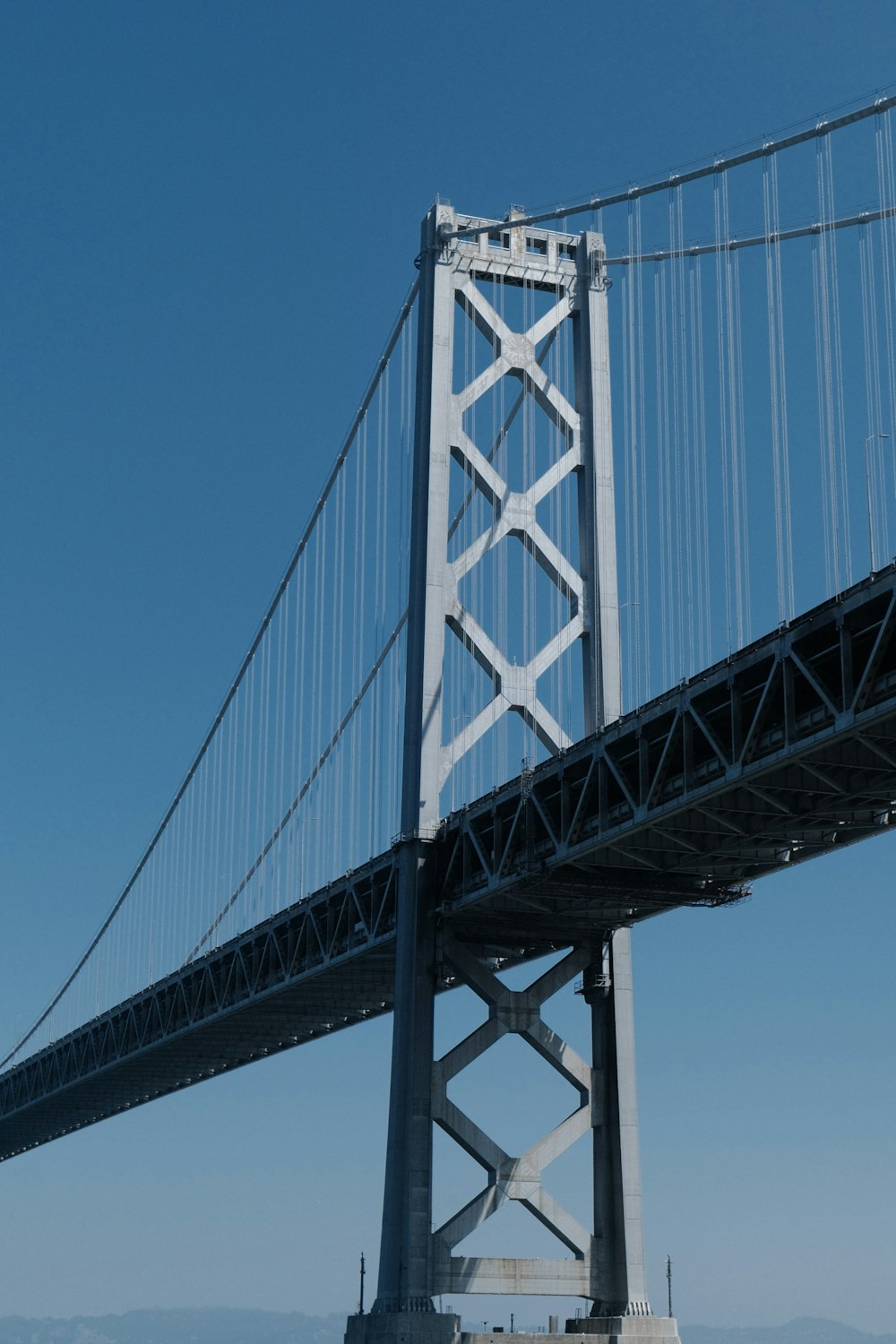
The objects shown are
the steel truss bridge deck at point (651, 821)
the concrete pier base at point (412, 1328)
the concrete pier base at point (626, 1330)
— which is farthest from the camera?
the concrete pier base at point (626, 1330)

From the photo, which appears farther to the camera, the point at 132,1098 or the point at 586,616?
the point at 132,1098

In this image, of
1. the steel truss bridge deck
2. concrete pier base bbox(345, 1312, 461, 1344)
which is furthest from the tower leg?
concrete pier base bbox(345, 1312, 461, 1344)

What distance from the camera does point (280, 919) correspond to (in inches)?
1966

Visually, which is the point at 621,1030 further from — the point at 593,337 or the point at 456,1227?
the point at 593,337

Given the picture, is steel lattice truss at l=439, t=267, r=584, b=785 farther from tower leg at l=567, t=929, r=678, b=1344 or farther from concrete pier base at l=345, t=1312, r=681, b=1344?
concrete pier base at l=345, t=1312, r=681, b=1344

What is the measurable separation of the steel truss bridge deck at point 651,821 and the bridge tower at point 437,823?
965mm

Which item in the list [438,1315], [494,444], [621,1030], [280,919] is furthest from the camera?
[280,919]

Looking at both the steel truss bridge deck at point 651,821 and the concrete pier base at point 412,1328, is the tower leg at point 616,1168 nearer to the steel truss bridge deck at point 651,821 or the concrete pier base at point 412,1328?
the steel truss bridge deck at point 651,821

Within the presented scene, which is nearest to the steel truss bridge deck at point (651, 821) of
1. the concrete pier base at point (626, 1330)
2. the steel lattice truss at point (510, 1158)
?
the steel lattice truss at point (510, 1158)

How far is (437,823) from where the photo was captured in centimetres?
3950

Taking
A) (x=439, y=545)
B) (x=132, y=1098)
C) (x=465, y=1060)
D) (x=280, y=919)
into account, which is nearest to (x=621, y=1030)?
(x=465, y=1060)

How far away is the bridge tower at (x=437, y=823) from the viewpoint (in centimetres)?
3700

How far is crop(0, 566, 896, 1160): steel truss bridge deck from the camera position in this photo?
2695cm

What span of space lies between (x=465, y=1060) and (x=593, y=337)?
1520 centimetres
